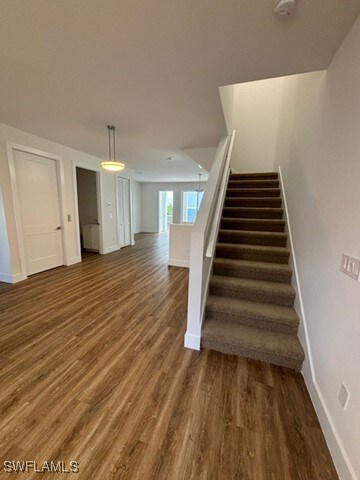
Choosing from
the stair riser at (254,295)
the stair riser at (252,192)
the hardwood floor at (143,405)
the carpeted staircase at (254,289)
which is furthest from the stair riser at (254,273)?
the stair riser at (252,192)

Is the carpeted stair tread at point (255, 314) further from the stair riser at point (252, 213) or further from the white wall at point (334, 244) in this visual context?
the stair riser at point (252, 213)

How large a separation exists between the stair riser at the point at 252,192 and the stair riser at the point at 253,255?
130 cm

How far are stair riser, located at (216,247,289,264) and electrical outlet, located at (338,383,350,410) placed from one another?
1.53m

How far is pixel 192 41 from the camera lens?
144cm

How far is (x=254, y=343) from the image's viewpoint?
6.09 feet

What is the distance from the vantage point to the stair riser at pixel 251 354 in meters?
1.77

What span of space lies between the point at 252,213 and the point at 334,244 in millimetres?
1897

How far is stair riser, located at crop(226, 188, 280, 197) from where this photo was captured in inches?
133

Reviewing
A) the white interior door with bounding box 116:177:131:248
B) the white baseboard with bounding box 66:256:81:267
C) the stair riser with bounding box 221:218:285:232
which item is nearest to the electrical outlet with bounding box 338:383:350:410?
the stair riser with bounding box 221:218:285:232

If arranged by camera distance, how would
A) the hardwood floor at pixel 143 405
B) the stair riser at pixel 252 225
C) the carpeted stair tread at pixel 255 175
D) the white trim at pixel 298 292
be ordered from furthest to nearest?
the carpeted stair tread at pixel 255 175
the stair riser at pixel 252 225
the white trim at pixel 298 292
the hardwood floor at pixel 143 405

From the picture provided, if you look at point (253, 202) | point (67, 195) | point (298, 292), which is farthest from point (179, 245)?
point (298, 292)

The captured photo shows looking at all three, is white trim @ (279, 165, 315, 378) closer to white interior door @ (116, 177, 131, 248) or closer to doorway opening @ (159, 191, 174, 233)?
white interior door @ (116, 177, 131, 248)

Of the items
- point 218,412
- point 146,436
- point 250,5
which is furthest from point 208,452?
point 250,5

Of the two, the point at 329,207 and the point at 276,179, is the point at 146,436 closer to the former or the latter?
the point at 329,207
